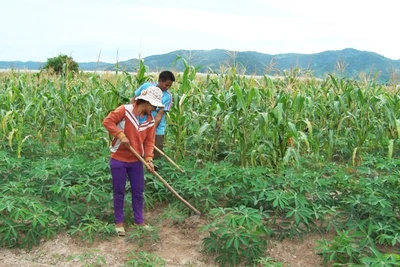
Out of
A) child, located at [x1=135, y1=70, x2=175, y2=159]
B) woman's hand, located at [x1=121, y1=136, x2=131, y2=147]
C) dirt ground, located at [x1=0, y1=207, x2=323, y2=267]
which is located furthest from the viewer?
child, located at [x1=135, y1=70, x2=175, y2=159]

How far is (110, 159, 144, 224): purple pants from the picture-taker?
153 inches

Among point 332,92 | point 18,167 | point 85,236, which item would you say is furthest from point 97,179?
point 332,92

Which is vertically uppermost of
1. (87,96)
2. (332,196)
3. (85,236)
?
(87,96)

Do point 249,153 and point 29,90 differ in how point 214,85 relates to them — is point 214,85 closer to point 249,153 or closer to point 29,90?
point 249,153

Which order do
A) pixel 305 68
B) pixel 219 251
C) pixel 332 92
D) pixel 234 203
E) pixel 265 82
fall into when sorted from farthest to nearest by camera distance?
pixel 305 68 → pixel 332 92 → pixel 265 82 → pixel 234 203 → pixel 219 251

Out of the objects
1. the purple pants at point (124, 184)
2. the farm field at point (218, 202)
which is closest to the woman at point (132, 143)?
the purple pants at point (124, 184)

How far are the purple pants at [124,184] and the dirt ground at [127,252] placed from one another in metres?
0.22

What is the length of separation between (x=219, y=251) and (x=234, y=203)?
29.7 inches

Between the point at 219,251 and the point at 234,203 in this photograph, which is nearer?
the point at 219,251

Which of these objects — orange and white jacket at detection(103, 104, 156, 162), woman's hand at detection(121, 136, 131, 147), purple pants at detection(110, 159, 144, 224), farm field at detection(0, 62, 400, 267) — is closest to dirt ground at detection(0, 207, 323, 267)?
farm field at detection(0, 62, 400, 267)

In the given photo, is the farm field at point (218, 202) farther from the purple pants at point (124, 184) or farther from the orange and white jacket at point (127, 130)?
the orange and white jacket at point (127, 130)

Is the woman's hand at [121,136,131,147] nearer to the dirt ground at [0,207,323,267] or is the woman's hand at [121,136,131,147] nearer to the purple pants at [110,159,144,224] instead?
the purple pants at [110,159,144,224]

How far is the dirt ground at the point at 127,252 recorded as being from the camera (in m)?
3.58

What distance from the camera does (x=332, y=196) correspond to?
4.37 meters
